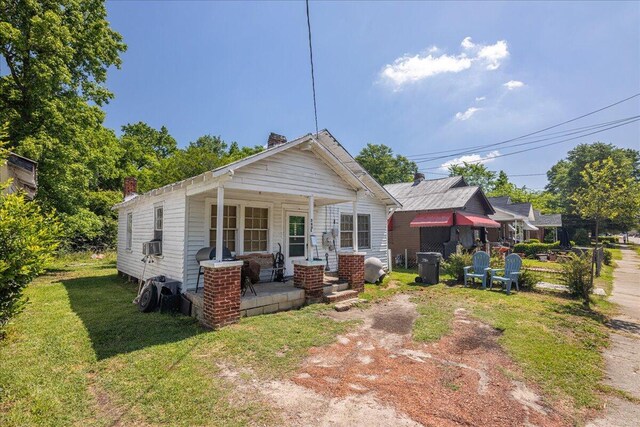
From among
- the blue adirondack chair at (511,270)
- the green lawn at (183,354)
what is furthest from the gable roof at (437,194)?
the green lawn at (183,354)

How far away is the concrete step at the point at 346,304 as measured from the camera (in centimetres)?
739

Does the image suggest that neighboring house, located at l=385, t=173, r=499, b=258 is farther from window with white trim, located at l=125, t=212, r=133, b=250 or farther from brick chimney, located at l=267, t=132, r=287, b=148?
window with white trim, located at l=125, t=212, r=133, b=250

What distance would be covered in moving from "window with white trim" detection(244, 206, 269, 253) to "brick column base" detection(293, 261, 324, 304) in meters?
1.72

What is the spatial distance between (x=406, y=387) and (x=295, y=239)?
6708 mm

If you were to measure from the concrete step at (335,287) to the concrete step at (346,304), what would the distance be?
1.85 feet

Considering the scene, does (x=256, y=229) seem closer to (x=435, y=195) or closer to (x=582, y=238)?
(x=435, y=195)

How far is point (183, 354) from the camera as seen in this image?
4.77 meters

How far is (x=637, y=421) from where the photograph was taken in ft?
10.6

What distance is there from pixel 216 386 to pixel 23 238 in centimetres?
318

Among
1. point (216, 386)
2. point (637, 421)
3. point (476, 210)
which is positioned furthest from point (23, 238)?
point (476, 210)

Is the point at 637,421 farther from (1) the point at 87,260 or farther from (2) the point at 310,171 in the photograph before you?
(1) the point at 87,260

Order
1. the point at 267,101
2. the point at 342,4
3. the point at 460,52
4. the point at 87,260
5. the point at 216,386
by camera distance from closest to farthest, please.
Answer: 1. the point at 216,386
2. the point at 342,4
3. the point at 460,52
4. the point at 267,101
5. the point at 87,260

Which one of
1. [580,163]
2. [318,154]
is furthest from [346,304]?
[580,163]

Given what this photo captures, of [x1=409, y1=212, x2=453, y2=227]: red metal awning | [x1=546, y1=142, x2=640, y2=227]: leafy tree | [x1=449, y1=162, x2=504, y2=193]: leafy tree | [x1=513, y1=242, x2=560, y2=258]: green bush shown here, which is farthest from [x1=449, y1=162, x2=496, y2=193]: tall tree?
[x1=409, y1=212, x2=453, y2=227]: red metal awning
